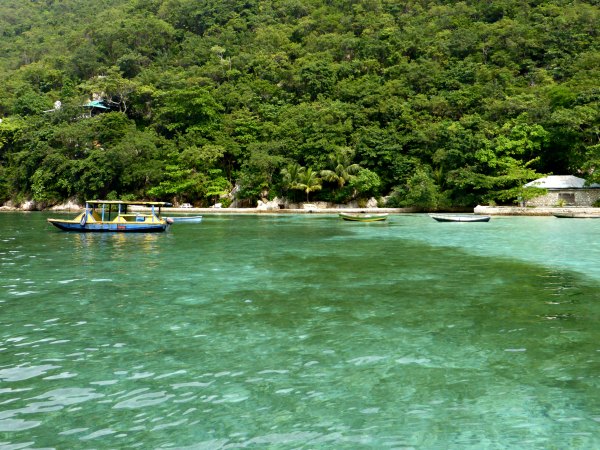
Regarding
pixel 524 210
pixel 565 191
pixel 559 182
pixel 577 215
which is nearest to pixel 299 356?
pixel 577 215

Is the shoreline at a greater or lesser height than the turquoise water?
greater

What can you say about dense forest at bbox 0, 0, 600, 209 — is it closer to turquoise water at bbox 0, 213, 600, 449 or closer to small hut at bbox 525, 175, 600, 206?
small hut at bbox 525, 175, 600, 206

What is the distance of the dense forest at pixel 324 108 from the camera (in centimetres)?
4294

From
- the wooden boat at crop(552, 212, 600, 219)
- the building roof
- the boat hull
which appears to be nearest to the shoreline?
the wooden boat at crop(552, 212, 600, 219)

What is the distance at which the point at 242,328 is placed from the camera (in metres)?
7.34

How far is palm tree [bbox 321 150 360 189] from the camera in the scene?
45.7 m

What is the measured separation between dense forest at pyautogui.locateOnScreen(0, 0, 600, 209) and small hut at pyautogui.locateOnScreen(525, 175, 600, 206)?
158 centimetres

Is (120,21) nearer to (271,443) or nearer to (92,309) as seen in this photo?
(92,309)

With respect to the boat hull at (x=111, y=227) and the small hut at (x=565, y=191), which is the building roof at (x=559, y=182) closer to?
the small hut at (x=565, y=191)

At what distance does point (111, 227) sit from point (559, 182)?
3541 cm

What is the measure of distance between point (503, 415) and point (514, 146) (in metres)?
41.5

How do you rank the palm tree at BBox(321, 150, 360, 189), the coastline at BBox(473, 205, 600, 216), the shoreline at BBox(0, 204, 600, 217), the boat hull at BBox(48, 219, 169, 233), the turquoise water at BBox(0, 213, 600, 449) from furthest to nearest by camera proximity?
1. the palm tree at BBox(321, 150, 360, 189)
2. the shoreline at BBox(0, 204, 600, 217)
3. the coastline at BBox(473, 205, 600, 216)
4. the boat hull at BBox(48, 219, 169, 233)
5. the turquoise water at BBox(0, 213, 600, 449)

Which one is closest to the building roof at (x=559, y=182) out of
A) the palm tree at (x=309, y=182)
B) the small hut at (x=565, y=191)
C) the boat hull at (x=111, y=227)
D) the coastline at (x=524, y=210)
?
the small hut at (x=565, y=191)

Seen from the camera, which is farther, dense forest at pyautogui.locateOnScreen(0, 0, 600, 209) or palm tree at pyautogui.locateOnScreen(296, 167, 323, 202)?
palm tree at pyautogui.locateOnScreen(296, 167, 323, 202)
